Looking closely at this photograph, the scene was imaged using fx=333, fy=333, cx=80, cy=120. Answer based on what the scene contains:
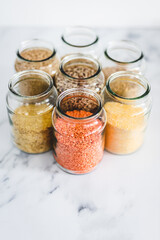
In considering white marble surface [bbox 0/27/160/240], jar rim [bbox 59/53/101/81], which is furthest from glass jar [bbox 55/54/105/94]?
white marble surface [bbox 0/27/160/240]

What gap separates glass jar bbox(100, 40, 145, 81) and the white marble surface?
9.6 inches

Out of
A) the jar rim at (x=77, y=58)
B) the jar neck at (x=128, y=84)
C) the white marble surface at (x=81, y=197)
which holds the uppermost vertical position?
the jar rim at (x=77, y=58)

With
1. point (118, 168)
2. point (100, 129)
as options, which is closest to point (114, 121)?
point (100, 129)

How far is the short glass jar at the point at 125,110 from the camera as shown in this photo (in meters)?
1.07

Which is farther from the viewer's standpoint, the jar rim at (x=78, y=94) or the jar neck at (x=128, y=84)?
the jar neck at (x=128, y=84)

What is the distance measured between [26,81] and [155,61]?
2.27ft

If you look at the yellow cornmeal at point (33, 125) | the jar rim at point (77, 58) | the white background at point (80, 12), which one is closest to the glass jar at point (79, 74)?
the jar rim at point (77, 58)

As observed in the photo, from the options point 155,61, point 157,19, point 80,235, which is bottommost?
point 80,235

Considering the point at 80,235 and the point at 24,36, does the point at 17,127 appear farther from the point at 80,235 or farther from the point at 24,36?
the point at 24,36

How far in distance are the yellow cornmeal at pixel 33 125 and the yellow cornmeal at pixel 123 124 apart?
196 millimetres

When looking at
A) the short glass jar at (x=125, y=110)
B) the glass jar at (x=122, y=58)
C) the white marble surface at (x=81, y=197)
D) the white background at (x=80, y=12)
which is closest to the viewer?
the white marble surface at (x=81, y=197)

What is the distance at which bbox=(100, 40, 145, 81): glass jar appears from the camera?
1.19 m

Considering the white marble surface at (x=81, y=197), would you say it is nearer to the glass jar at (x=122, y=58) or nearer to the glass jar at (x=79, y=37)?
the glass jar at (x=122, y=58)

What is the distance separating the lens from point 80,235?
0.95 metres
